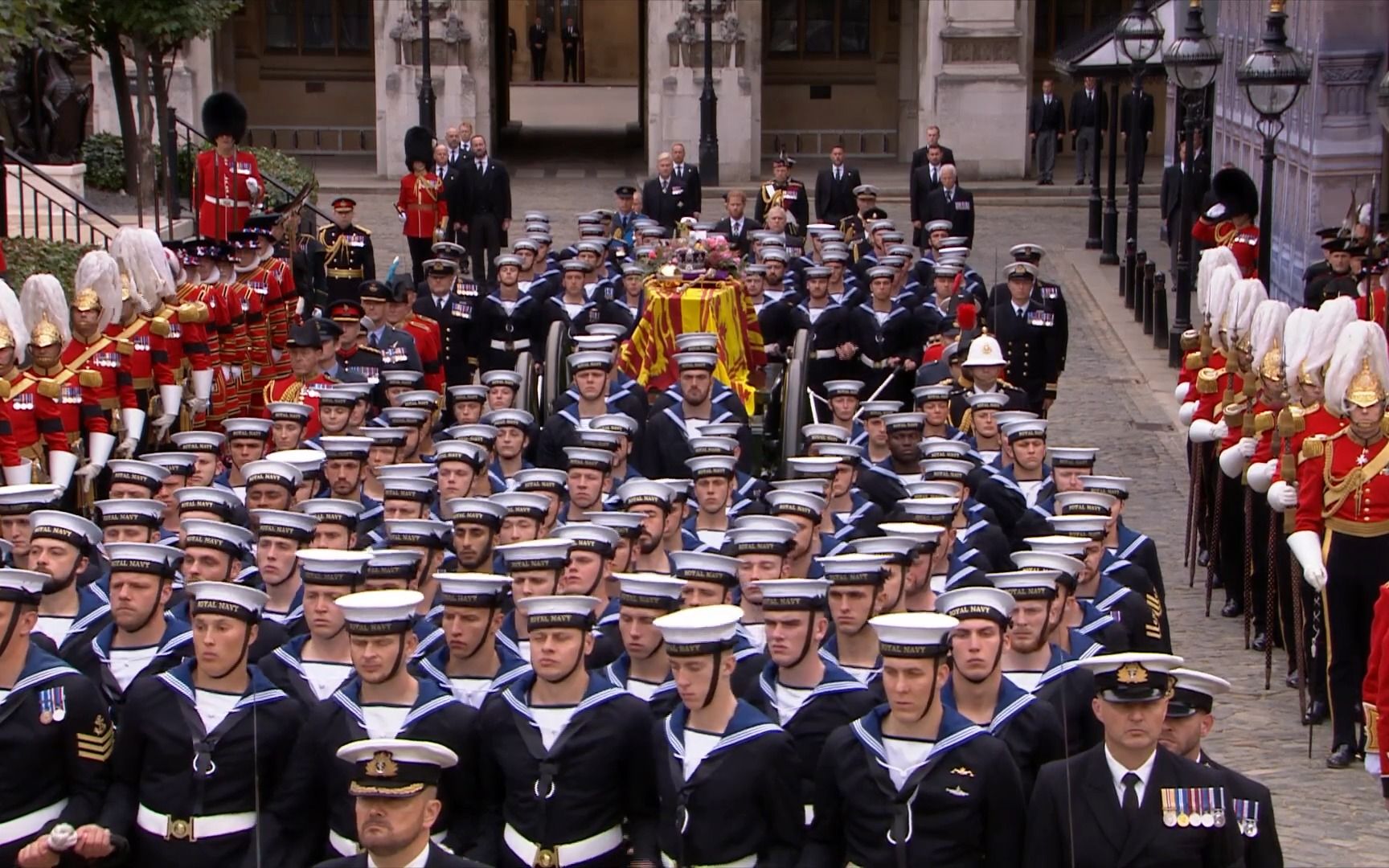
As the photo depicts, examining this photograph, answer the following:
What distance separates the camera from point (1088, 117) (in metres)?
37.3

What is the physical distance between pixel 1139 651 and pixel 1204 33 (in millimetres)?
13889

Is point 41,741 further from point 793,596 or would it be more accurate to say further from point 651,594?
point 793,596

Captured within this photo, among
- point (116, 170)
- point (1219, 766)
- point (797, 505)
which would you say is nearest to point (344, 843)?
point (1219, 766)

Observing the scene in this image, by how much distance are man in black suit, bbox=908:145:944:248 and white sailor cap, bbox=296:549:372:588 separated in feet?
60.1

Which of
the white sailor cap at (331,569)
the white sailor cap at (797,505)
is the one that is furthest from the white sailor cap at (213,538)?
the white sailor cap at (797,505)

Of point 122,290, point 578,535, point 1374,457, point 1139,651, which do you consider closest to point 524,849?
point 578,535

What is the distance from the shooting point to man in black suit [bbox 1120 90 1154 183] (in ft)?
98.8

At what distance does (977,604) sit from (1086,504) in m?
3.29

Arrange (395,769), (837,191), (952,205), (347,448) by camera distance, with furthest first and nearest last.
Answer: (837,191) < (952,205) < (347,448) < (395,769)

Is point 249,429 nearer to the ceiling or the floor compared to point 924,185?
nearer to the floor

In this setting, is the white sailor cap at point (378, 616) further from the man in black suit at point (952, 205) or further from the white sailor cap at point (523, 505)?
the man in black suit at point (952, 205)

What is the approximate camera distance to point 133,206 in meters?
27.2

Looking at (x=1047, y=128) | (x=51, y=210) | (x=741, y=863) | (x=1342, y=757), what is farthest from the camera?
(x=1047, y=128)

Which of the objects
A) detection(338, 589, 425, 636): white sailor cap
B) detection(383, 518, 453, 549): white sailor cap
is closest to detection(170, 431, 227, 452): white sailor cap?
detection(383, 518, 453, 549): white sailor cap
